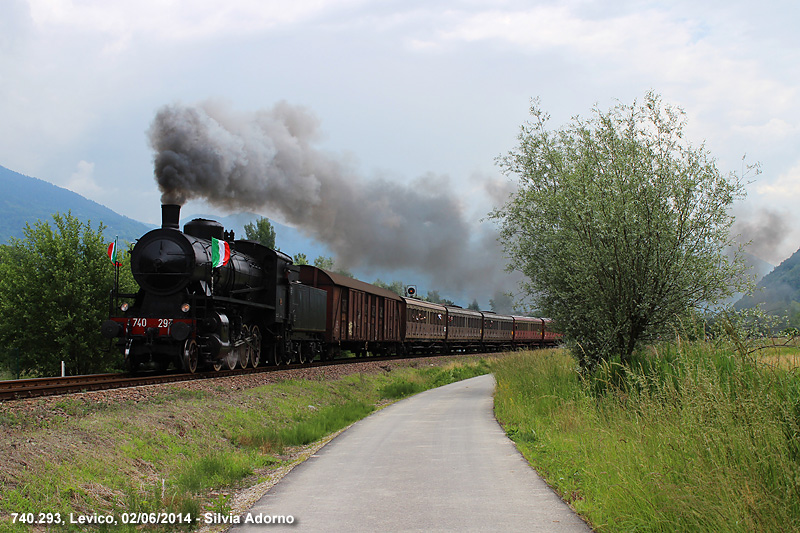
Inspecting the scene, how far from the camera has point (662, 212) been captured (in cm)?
1353

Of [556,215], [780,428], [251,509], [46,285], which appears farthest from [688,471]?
[46,285]

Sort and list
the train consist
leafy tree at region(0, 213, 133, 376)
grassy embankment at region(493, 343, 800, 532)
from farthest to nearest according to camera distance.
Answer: leafy tree at region(0, 213, 133, 376) < the train consist < grassy embankment at region(493, 343, 800, 532)

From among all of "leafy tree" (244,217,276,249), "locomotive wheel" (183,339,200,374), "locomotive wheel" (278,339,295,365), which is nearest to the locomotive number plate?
"locomotive wheel" (183,339,200,374)

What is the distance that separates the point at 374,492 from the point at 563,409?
215 inches

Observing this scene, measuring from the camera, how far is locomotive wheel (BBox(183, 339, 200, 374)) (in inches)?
671

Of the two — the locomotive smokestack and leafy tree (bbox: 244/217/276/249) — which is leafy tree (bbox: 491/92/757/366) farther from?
leafy tree (bbox: 244/217/276/249)

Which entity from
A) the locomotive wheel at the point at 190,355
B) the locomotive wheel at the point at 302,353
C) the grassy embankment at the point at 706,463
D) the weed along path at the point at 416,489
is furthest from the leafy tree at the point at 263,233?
the grassy embankment at the point at 706,463

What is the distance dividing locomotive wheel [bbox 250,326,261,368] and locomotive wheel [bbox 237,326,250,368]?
1.08 ft

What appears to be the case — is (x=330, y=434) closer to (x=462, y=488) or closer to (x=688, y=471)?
(x=462, y=488)

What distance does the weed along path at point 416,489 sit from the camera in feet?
19.9

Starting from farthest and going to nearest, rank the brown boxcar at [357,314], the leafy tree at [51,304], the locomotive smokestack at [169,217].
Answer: the leafy tree at [51,304] → the brown boxcar at [357,314] → the locomotive smokestack at [169,217]

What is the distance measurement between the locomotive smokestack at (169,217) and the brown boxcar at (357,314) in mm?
9923

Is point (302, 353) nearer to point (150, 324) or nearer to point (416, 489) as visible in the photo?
point (150, 324)

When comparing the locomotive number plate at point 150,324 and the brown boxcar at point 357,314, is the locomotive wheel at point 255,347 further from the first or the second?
the brown boxcar at point 357,314
